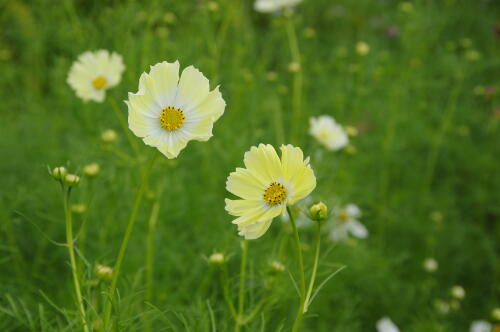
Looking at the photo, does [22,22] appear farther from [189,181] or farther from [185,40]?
[189,181]

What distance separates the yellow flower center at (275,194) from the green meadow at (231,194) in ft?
0.89

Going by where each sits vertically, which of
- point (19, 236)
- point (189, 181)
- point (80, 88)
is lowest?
point (189, 181)

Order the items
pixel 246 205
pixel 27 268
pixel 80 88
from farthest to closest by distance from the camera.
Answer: pixel 27 268
pixel 80 88
pixel 246 205

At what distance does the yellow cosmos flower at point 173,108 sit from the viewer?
0.95 m

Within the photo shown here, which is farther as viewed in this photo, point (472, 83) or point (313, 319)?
point (472, 83)

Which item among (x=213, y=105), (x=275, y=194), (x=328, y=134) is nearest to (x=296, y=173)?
(x=275, y=194)

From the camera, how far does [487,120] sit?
331cm

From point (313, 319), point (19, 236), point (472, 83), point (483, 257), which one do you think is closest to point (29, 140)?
point (19, 236)

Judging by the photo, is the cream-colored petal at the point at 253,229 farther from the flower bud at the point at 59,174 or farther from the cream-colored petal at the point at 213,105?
the flower bud at the point at 59,174

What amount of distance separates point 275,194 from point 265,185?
3 cm

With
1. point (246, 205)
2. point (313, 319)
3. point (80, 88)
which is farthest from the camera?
point (313, 319)

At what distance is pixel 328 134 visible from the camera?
6.61ft

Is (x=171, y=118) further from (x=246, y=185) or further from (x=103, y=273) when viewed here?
(x=103, y=273)

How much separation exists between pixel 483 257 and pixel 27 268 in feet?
6.64
